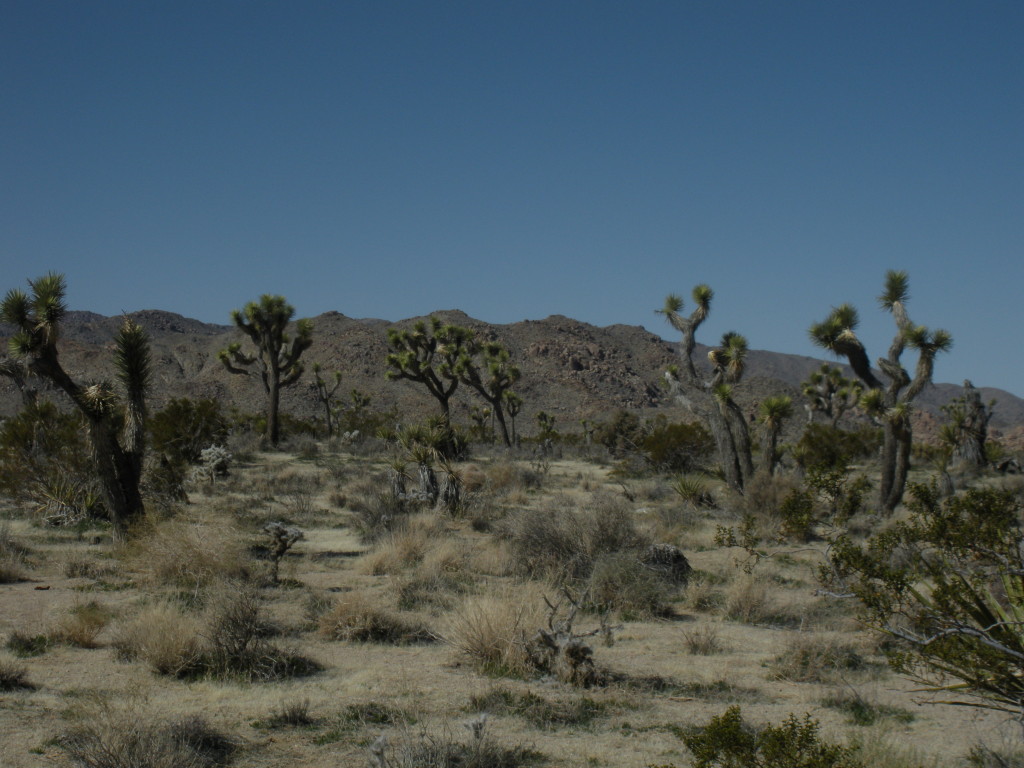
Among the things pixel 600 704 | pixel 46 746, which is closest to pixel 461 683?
pixel 600 704

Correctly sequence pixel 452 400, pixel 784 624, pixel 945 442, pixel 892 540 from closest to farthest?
pixel 892 540 → pixel 784 624 → pixel 945 442 → pixel 452 400

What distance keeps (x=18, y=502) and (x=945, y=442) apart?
31.3 meters

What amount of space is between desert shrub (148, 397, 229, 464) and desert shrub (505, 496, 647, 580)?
9.42 m

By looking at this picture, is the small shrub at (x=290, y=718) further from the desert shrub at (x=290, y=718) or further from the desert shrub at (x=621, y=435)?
the desert shrub at (x=621, y=435)

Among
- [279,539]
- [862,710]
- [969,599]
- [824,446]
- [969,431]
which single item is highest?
[969,431]

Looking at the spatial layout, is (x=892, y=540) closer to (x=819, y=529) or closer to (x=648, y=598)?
(x=648, y=598)

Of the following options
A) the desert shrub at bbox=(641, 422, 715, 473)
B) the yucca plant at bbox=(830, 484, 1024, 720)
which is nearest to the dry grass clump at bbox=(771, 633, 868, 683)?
the yucca plant at bbox=(830, 484, 1024, 720)

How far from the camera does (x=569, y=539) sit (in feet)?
38.9

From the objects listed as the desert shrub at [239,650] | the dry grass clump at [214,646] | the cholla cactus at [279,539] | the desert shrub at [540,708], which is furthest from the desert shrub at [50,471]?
the desert shrub at [540,708]

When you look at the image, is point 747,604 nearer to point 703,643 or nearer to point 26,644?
point 703,643

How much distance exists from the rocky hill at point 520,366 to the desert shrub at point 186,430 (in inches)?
1653

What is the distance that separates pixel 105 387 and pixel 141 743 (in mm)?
9227

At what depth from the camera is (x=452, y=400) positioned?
78625mm

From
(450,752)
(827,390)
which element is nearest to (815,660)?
(450,752)
